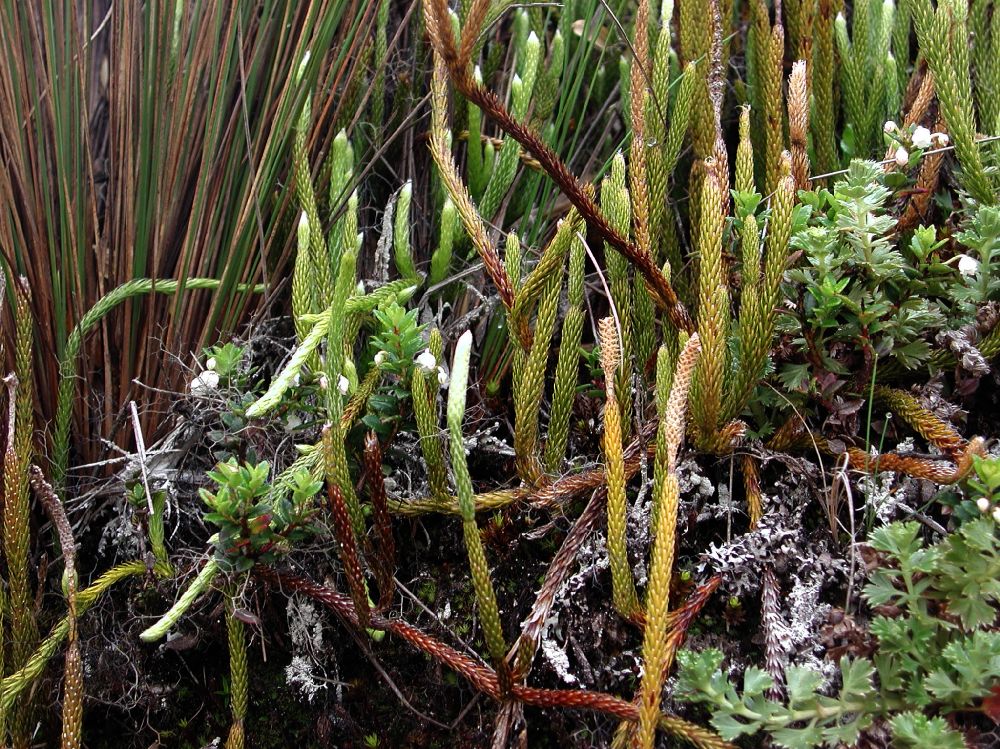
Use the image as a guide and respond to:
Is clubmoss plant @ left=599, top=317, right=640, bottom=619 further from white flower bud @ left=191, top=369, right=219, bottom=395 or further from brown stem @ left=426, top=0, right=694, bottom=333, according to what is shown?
white flower bud @ left=191, top=369, right=219, bottom=395

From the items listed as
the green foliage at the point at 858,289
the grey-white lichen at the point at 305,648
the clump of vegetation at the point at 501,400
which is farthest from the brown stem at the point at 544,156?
the grey-white lichen at the point at 305,648

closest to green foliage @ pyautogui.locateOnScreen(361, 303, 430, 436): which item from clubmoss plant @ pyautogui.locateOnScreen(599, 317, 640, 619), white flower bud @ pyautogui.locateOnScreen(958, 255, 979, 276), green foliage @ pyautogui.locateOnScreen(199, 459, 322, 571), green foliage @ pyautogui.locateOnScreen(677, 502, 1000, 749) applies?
green foliage @ pyautogui.locateOnScreen(199, 459, 322, 571)

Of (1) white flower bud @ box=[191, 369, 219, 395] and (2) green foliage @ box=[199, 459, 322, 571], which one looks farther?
(1) white flower bud @ box=[191, 369, 219, 395]

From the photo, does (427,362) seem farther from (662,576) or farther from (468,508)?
(662,576)

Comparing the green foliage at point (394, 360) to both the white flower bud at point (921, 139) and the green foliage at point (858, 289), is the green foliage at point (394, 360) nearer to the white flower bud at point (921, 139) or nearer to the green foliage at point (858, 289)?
the green foliage at point (858, 289)

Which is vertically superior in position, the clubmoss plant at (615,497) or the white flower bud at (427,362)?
the white flower bud at (427,362)

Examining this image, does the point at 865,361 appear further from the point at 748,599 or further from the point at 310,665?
the point at 310,665

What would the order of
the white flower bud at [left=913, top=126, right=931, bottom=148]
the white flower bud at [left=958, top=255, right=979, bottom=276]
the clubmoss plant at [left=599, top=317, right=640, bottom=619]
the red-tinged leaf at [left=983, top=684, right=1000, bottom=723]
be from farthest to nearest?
the white flower bud at [left=913, top=126, right=931, bottom=148] → the white flower bud at [left=958, top=255, right=979, bottom=276] → the clubmoss plant at [left=599, top=317, right=640, bottom=619] → the red-tinged leaf at [left=983, top=684, right=1000, bottom=723]

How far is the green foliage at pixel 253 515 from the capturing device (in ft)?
3.56

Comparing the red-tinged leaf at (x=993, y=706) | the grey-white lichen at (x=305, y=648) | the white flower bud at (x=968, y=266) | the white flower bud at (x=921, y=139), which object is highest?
the white flower bud at (x=921, y=139)

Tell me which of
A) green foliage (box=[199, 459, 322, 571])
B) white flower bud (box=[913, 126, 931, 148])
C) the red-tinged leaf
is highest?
white flower bud (box=[913, 126, 931, 148])

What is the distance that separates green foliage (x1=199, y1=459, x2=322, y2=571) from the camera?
1086 millimetres

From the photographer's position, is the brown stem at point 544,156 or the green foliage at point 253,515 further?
the green foliage at point 253,515

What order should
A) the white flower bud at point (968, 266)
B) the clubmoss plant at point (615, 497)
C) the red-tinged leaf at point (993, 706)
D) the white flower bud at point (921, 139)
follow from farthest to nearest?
the white flower bud at point (921, 139) < the white flower bud at point (968, 266) < the clubmoss plant at point (615, 497) < the red-tinged leaf at point (993, 706)
